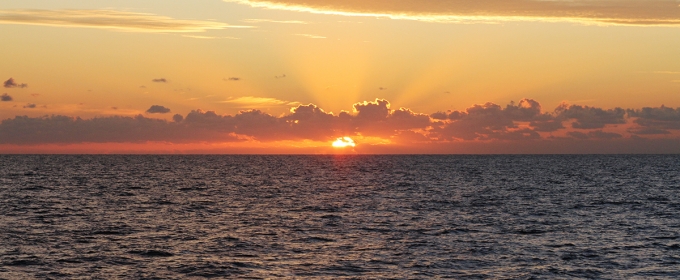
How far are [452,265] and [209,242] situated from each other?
1747 centimetres

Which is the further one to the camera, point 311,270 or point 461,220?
point 461,220

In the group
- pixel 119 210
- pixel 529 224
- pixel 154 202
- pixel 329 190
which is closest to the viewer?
pixel 529 224

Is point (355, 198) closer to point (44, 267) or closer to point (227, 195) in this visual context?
point (227, 195)

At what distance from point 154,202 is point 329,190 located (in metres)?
28.9

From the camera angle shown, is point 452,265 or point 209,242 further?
point 209,242

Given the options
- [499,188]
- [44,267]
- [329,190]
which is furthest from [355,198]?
[44,267]

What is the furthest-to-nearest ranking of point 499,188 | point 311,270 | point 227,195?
1. point 499,188
2. point 227,195
3. point 311,270

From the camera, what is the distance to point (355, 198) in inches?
3243

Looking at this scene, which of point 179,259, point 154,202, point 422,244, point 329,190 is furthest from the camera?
point 329,190

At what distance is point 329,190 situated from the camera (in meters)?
97.0

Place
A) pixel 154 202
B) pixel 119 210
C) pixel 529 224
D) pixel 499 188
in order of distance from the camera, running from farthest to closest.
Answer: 1. pixel 499 188
2. pixel 154 202
3. pixel 119 210
4. pixel 529 224

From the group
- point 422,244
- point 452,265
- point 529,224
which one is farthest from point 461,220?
point 452,265

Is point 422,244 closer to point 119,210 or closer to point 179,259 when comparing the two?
point 179,259

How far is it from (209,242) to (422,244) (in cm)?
1502
